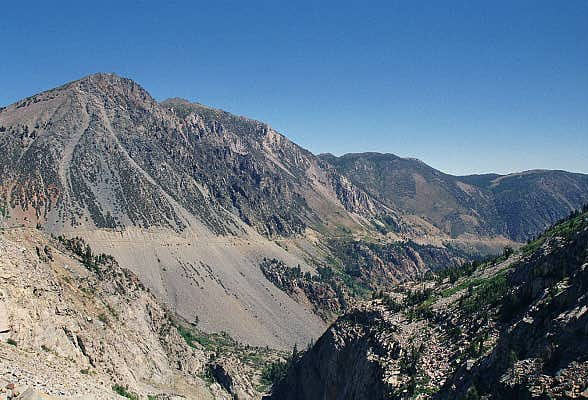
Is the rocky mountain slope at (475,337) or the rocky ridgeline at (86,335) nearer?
the rocky mountain slope at (475,337)

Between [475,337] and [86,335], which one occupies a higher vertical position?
[475,337]

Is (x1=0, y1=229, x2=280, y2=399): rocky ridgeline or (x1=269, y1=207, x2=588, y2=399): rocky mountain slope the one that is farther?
(x1=0, y1=229, x2=280, y2=399): rocky ridgeline

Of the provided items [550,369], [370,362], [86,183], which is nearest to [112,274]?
[370,362]

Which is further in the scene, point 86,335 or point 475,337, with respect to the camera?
point 86,335

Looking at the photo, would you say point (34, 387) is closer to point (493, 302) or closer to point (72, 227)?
point (493, 302)
